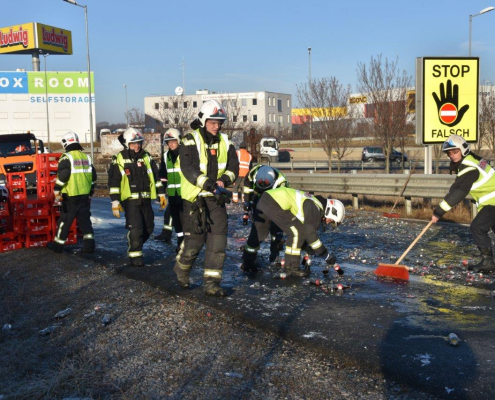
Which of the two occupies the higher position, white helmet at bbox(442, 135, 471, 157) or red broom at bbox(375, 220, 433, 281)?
white helmet at bbox(442, 135, 471, 157)

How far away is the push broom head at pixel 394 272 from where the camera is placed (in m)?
7.54

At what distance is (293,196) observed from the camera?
7.62 metres

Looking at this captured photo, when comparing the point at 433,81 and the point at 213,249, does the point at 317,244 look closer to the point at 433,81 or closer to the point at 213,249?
the point at 213,249

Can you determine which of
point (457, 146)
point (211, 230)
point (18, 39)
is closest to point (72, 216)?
point (211, 230)

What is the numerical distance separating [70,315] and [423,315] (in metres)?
3.65

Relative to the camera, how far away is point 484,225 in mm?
7973

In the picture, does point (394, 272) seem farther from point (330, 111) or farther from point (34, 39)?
point (34, 39)

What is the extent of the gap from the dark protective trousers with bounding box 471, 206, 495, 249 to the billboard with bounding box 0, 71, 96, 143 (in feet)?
225

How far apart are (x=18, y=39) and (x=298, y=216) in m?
76.4

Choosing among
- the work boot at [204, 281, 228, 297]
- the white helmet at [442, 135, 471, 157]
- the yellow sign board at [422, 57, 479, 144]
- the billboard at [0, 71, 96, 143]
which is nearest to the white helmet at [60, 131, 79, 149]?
the work boot at [204, 281, 228, 297]

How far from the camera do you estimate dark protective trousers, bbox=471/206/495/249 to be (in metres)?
7.94

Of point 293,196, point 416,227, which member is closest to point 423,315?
point 293,196

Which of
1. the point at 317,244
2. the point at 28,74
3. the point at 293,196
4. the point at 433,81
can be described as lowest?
the point at 317,244

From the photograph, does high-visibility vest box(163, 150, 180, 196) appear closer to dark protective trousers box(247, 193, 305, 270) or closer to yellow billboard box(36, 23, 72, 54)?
dark protective trousers box(247, 193, 305, 270)
